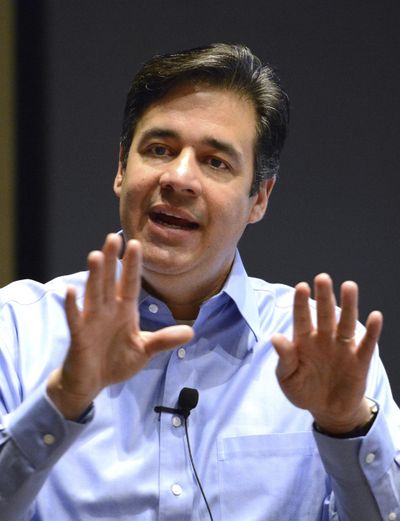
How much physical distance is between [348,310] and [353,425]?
0.22 meters

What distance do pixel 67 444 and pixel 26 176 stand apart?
1366 millimetres

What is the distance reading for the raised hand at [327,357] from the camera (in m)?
1.49

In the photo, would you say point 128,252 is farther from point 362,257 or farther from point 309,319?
point 362,257

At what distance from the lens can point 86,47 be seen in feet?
8.88

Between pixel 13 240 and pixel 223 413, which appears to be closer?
pixel 223 413

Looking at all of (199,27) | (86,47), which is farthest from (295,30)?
(86,47)

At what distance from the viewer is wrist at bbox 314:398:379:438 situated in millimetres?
1585

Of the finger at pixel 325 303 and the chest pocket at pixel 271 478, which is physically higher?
the finger at pixel 325 303

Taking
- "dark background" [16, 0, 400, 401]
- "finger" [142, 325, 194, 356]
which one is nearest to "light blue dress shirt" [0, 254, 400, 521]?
"finger" [142, 325, 194, 356]

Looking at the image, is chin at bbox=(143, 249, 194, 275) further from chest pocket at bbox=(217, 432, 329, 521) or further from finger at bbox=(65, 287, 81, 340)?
finger at bbox=(65, 287, 81, 340)

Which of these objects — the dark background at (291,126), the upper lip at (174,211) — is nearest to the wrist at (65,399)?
the upper lip at (174,211)

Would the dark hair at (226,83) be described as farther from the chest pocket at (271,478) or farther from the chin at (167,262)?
the chest pocket at (271,478)

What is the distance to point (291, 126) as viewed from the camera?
2.80 meters

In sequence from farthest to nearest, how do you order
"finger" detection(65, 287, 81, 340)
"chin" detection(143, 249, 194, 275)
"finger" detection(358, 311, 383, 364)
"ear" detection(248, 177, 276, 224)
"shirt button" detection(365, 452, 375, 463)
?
"ear" detection(248, 177, 276, 224) < "chin" detection(143, 249, 194, 275) < "shirt button" detection(365, 452, 375, 463) < "finger" detection(358, 311, 383, 364) < "finger" detection(65, 287, 81, 340)
